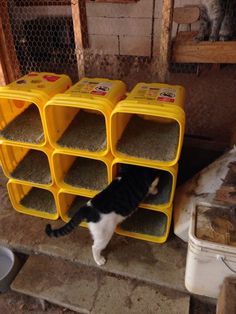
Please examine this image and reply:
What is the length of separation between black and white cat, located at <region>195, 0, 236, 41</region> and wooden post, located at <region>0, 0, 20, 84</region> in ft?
3.66

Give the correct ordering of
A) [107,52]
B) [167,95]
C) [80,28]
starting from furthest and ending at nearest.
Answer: [107,52] < [80,28] < [167,95]

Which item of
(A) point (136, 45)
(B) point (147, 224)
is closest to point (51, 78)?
(B) point (147, 224)

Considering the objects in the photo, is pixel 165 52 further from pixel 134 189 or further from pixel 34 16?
pixel 34 16

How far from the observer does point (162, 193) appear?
1.41 meters

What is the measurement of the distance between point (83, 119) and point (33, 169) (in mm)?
402

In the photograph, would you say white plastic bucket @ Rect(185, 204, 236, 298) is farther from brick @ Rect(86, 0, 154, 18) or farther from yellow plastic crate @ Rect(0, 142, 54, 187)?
brick @ Rect(86, 0, 154, 18)

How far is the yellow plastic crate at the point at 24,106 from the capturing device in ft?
4.22

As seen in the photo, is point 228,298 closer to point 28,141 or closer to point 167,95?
point 167,95

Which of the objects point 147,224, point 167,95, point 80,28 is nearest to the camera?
point 167,95

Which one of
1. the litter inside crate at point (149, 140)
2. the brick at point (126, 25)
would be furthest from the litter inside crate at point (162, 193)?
the brick at point (126, 25)

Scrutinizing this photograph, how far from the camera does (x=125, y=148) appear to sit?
1.29 meters

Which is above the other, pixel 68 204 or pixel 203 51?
pixel 203 51

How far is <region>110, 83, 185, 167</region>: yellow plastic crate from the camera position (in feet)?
3.71

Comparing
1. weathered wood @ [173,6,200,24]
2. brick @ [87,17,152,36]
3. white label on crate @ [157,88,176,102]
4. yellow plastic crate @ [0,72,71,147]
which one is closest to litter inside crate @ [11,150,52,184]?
yellow plastic crate @ [0,72,71,147]
